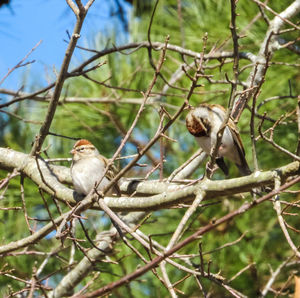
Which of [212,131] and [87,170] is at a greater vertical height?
[212,131]

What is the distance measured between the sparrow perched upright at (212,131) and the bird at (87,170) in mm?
540

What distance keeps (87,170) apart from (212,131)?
76 cm

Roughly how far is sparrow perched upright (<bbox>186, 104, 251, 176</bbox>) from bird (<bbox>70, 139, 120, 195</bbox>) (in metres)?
0.54

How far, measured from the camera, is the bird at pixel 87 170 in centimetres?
325

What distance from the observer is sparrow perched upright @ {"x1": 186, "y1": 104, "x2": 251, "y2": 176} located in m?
3.40

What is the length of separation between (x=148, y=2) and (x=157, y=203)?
3.32m

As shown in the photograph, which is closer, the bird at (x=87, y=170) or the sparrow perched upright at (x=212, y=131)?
the bird at (x=87, y=170)

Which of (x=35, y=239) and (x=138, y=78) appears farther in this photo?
(x=138, y=78)

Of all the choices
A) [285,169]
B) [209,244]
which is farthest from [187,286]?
[285,169]

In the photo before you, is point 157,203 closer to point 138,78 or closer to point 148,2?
point 138,78

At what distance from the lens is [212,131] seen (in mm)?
3473

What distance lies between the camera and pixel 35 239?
252 centimetres

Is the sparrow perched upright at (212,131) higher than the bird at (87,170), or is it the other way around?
the sparrow perched upright at (212,131)

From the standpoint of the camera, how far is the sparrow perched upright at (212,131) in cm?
340
